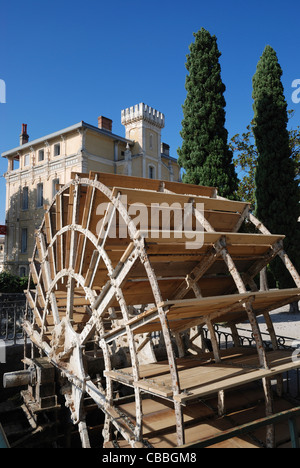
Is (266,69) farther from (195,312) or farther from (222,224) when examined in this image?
(195,312)

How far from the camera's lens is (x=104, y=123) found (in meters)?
24.1

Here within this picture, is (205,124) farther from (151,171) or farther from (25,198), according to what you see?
(25,198)

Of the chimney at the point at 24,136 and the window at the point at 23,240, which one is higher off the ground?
the chimney at the point at 24,136

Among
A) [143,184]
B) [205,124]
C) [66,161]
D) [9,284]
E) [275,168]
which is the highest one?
[66,161]

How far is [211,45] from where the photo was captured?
11727mm

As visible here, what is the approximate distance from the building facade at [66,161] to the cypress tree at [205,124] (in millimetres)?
11227

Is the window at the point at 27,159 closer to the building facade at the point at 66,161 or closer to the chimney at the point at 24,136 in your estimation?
the building facade at the point at 66,161

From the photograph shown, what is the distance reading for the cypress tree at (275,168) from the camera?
1281 centimetres

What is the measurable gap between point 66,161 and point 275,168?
46.6ft

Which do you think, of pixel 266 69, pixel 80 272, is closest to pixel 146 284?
pixel 80 272

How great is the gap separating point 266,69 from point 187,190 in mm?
9992

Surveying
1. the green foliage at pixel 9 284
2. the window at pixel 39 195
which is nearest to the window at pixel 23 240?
the window at pixel 39 195

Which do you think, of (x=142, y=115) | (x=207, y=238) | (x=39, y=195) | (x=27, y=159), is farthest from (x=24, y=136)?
(x=207, y=238)

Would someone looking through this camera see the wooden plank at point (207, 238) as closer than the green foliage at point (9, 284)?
Yes
